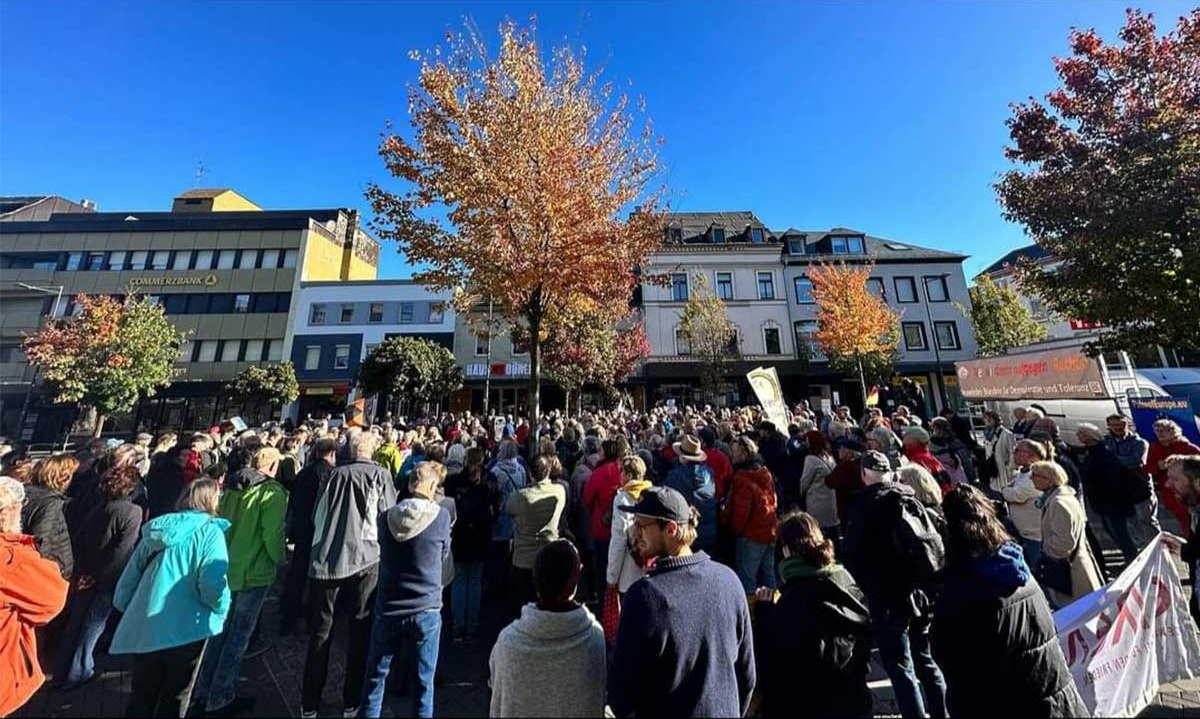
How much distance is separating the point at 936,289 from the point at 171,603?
127 feet

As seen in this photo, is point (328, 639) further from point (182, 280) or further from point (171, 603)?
point (182, 280)

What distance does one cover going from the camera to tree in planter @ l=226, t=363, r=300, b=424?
25719 mm

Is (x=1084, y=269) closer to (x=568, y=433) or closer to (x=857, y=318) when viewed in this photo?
(x=568, y=433)

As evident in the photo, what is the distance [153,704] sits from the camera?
2.88 meters

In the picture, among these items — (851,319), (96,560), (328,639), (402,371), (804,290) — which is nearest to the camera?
(328,639)

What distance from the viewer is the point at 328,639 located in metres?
3.50

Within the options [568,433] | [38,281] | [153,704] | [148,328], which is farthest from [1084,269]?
[38,281]

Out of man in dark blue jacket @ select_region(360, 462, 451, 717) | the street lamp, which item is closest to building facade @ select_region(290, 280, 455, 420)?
man in dark blue jacket @ select_region(360, 462, 451, 717)

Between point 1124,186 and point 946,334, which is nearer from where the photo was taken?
point 1124,186

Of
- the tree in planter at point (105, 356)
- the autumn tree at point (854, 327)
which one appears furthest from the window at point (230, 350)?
the autumn tree at point (854, 327)

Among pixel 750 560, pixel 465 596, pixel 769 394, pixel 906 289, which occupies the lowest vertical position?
pixel 465 596

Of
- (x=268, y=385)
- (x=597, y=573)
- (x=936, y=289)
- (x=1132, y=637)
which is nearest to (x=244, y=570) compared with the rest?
(x=597, y=573)

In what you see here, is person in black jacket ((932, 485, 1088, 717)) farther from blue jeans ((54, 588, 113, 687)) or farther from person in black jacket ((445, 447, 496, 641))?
blue jeans ((54, 588, 113, 687))

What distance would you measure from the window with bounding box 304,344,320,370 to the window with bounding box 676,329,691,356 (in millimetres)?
25373
